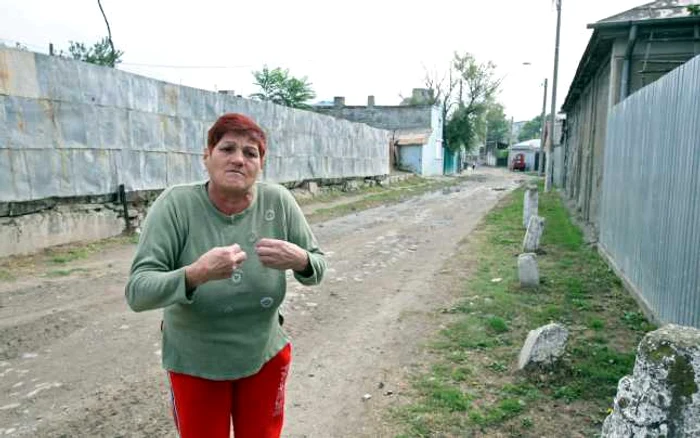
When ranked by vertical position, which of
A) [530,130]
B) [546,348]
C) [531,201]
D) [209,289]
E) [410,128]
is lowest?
[546,348]

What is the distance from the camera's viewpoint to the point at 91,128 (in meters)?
9.58

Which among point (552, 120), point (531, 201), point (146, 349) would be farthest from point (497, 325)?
point (552, 120)

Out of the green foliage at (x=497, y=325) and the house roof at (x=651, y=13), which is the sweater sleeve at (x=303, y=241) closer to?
the green foliage at (x=497, y=325)

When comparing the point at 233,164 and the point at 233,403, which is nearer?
the point at 233,164

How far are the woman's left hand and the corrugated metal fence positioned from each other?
3685 millimetres

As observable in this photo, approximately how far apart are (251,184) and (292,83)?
4028cm

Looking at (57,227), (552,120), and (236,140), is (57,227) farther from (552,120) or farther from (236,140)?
(552,120)

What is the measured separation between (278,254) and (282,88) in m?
40.8

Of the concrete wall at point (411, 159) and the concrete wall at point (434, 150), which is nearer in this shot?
the concrete wall at point (411, 159)

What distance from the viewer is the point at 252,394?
2217 millimetres

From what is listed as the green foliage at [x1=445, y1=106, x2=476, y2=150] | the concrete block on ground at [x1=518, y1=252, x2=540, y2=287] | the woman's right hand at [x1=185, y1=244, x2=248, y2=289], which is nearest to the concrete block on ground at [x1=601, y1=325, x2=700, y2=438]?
the woman's right hand at [x1=185, y1=244, x2=248, y2=289]

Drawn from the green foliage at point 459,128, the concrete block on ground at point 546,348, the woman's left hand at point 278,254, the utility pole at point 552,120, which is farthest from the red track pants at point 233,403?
the green foliage at point 459,128

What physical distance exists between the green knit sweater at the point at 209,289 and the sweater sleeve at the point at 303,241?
31 mm

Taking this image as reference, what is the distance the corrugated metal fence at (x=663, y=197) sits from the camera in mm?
4410
